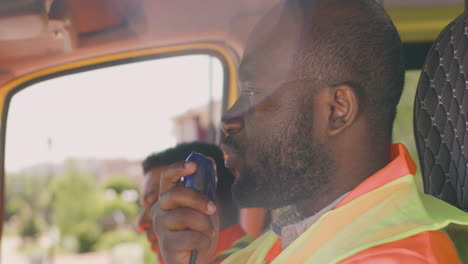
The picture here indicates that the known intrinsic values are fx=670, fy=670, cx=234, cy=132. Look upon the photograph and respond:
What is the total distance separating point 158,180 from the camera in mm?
1307

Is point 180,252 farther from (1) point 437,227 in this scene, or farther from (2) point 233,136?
(1) point 437,227

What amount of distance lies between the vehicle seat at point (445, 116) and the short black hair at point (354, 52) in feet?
0.42

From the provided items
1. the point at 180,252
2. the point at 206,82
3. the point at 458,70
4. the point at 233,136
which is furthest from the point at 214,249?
the point at 458,70

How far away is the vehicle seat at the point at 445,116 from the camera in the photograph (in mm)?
1330

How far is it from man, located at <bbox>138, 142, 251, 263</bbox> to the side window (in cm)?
2

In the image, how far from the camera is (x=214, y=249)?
52.9 inches

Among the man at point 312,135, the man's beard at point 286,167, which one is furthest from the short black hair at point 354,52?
the man's beard at point 286,167

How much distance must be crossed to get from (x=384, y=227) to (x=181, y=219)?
14.6 inches

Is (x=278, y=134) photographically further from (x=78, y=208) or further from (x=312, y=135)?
(x=78, y=208)

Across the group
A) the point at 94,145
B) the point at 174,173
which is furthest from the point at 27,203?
the point at 174,173

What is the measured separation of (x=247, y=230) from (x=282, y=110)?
1.00 ft

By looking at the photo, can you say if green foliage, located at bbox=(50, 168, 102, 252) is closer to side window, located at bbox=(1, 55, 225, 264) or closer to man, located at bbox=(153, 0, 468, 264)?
side window, located at bbox=(1, 55, 225, 264)

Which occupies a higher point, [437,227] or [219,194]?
[219,194]

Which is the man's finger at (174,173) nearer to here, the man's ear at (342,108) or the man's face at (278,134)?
the man's face at (278,134)
